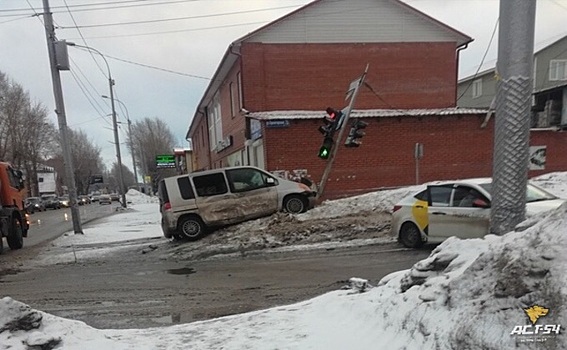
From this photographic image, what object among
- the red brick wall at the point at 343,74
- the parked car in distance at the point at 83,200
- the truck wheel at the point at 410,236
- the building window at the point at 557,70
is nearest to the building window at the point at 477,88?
the building window at the point at 557,70

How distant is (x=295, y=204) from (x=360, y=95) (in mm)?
10964

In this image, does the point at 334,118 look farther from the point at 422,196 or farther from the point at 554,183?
the point at 554,183

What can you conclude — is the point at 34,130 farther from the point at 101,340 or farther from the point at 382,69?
the point at 101,340

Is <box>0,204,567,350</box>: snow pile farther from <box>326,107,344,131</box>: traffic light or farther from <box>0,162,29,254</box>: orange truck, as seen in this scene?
<box>0,162,29,254</box>: orange truck

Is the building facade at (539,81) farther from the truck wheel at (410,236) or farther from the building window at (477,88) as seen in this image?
the truck wheel at (410,236)

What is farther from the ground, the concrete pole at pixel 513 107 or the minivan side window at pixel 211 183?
the concrete pole at pixel 513 107

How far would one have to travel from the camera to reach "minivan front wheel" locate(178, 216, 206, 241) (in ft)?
40.8

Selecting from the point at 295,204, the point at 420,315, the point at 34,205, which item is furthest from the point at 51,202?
the point at 420,315

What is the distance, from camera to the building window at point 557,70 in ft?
124

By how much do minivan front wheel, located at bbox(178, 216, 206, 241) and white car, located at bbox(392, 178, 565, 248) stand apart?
5970 millimetres

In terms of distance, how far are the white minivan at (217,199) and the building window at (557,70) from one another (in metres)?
36.6

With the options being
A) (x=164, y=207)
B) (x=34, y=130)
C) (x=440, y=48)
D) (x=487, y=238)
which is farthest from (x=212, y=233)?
(x=34, y=130)

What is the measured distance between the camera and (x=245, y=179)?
12.9 m

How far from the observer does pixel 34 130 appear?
58.6 meters
